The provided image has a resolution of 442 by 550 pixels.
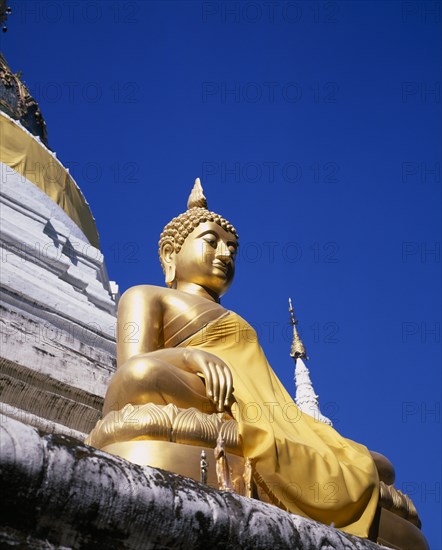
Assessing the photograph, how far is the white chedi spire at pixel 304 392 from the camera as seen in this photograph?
17.9m

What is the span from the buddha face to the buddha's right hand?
1416 millimetres

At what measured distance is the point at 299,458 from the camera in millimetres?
3922

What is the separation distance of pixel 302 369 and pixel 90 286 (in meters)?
11.1

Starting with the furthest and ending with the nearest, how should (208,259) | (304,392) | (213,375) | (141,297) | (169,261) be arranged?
(304,392) → (169,261) → (208,259) → (141,297) → (213,375)

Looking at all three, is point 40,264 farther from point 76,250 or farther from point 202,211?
point 202,211

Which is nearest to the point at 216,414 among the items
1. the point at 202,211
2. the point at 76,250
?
the point at 202,211

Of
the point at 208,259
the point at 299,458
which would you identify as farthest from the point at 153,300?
the point at 299,458

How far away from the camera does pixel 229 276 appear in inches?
222

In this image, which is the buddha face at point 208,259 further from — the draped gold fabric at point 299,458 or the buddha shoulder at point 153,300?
the draped gold fabric at point 299,458

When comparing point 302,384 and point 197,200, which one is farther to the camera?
point 302,384

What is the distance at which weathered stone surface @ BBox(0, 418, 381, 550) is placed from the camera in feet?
6.62

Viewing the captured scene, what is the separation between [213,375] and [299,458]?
58 cm

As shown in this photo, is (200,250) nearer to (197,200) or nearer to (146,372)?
(197,200)

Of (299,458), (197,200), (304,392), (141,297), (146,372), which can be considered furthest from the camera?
(304,392)
